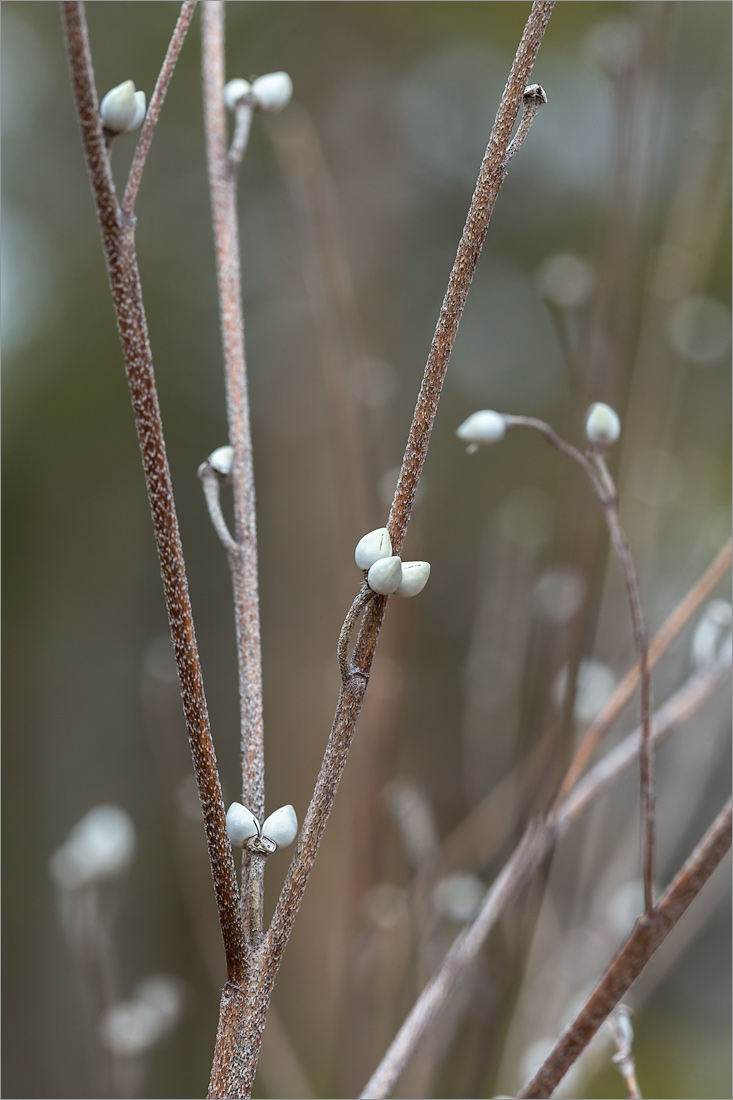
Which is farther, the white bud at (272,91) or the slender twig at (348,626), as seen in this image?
the white bud at (272,91)

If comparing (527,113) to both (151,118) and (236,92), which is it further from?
(236,92)

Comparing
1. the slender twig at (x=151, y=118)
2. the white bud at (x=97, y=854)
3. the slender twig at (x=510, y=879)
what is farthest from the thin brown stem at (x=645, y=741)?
the white bud at (x=97, y=854)

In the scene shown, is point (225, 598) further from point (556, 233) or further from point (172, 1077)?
point (556, 233)

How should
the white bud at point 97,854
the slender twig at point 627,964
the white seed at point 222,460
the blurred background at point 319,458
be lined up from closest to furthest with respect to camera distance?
the slender twig at point 627,964 < the white seed at point 222,460 < the white bud at point 97,854 < the blurred background at point 319,458

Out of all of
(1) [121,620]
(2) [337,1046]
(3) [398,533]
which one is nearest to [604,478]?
(3) [398,533]

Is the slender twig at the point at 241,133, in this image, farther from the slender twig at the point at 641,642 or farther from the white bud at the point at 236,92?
the slender twig at the point at 641,642

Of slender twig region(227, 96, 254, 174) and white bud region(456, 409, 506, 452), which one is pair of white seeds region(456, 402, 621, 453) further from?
slender twig region(227, 96, 254, 174)
